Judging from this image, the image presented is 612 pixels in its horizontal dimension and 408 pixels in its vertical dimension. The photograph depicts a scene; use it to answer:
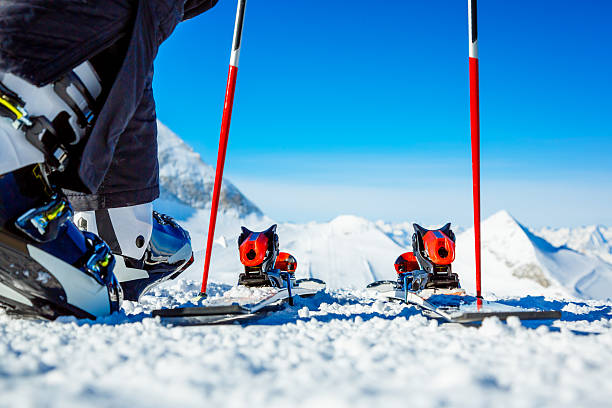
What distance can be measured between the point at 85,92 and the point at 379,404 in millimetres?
1142

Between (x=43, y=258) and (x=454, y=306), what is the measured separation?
1.37 meters

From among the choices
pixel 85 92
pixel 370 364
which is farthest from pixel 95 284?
pixel 370 364

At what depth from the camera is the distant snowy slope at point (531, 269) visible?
6.98 metres

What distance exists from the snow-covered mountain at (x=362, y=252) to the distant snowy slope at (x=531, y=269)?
2 cm

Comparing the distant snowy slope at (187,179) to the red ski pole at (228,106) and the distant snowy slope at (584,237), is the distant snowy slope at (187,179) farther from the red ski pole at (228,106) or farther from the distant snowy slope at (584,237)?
the distant snowy slope at (584,237)

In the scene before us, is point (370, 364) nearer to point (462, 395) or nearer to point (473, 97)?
point (462, 395)

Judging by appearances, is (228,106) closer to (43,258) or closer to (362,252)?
(43,258)

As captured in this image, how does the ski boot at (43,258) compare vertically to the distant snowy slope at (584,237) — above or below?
below

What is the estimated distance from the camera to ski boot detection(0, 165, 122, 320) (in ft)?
3.21

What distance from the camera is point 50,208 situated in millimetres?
1041

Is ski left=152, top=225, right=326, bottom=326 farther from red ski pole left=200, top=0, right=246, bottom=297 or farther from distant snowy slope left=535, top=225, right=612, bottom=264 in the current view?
distant snowy slope left=535, top=225, right=612, bottom=264

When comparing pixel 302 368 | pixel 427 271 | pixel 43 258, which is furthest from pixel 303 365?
pixel 427 271

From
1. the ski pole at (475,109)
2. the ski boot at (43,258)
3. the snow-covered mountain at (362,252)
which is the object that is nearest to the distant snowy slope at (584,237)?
the snow-covered mountain at (362,252)

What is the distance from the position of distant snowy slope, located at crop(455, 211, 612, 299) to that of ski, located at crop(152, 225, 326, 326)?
405cm
